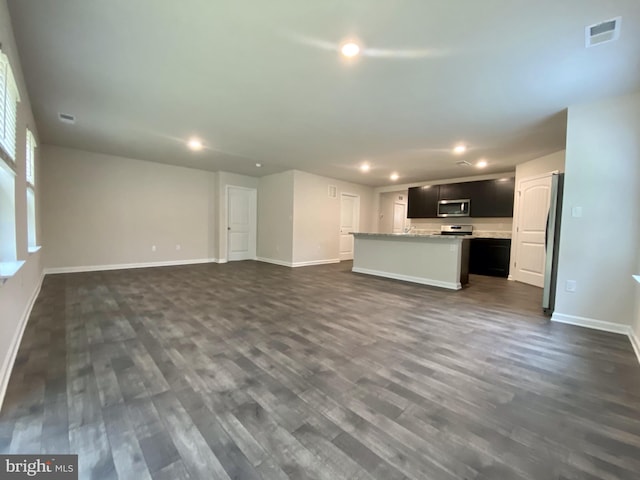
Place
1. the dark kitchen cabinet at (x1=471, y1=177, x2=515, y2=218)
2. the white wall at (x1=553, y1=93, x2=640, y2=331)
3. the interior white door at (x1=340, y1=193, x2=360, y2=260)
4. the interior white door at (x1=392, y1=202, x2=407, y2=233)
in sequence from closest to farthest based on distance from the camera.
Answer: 1. the white wall at (x1=553, y1=93, x2=640, y2=331)
2. the dark kitchen cabinet at (x1=471, y1=177, x2=515, y2=218)
3. the interior white door at (x1=340, y1=193, x2=360, y2=260)
4. the interior white door at (x1=392, y1=202, x2=407, y2=233)

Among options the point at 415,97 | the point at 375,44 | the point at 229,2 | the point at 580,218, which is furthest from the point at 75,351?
the point at 580,218

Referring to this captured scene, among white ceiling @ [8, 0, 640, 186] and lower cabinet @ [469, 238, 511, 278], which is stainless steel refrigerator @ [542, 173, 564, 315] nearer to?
white ceiling @ [8, 0, 640, 186]

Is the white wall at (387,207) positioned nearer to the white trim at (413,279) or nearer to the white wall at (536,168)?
the white trim at (413,279)

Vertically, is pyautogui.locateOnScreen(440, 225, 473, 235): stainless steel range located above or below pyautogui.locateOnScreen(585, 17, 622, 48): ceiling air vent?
below

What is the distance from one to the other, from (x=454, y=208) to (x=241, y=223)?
5.74 meters

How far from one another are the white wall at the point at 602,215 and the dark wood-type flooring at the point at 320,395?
0.35 meters

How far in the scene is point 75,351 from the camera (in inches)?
86.4

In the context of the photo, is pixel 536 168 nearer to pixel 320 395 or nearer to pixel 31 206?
pixel 320 395

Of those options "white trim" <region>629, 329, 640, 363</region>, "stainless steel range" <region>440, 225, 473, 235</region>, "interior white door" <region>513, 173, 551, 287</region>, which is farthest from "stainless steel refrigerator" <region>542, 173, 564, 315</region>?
"stainless steel range" <region>440, 225, 473, 235</region>

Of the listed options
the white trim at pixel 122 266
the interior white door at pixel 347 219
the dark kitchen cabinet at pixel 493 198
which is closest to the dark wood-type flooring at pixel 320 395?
the white trim at pixel 122 266

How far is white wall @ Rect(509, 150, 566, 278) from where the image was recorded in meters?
4.78

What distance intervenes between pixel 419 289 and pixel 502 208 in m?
3.48

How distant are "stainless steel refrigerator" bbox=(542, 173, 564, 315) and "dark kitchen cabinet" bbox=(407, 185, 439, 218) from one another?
13.7 ft

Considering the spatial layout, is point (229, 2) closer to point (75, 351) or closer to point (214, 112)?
point (214, 112)
